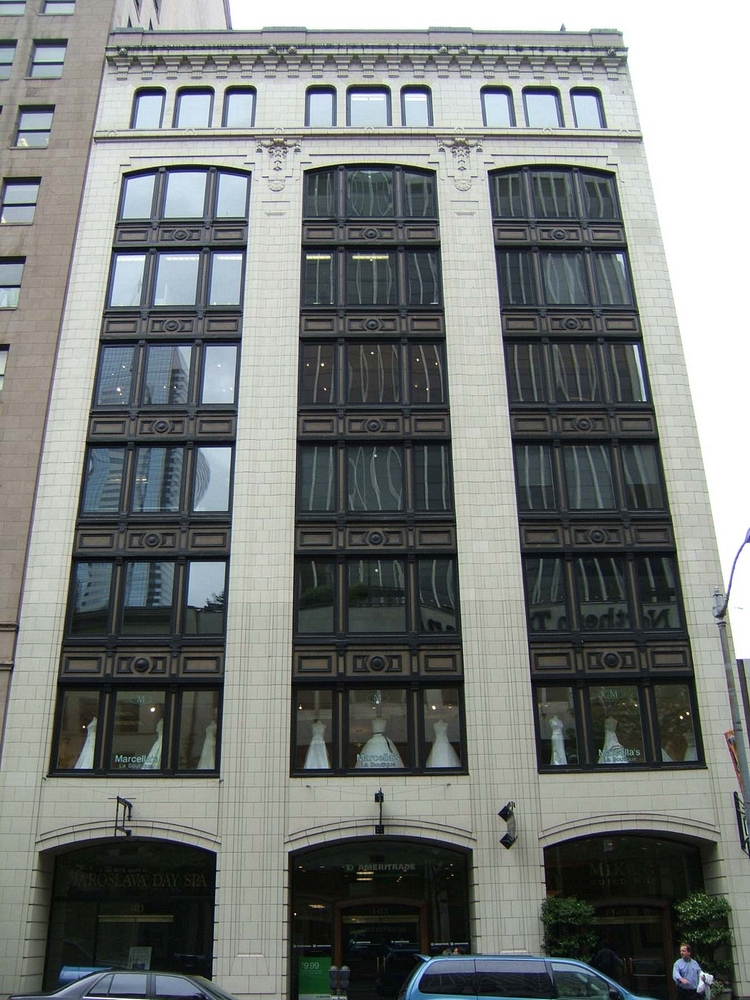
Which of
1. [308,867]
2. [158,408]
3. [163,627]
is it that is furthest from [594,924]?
[158,408]

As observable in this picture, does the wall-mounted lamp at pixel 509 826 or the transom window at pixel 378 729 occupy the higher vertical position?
the transom window at pixel 378 729

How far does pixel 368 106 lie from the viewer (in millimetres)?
33531

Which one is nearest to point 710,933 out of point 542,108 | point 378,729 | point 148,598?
point 378,729

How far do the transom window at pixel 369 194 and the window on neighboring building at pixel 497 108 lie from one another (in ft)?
11.9

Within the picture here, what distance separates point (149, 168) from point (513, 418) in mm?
16293

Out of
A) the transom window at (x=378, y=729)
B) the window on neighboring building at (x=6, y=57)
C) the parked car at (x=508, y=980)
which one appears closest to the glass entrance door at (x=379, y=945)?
the transom window at (x=378, y=729)

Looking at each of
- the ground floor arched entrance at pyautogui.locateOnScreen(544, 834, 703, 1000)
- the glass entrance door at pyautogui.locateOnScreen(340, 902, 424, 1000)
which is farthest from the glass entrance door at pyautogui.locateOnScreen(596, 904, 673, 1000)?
the glass entrance door at pyautogui.locateOnScreen(340, 902, 424, 1000)

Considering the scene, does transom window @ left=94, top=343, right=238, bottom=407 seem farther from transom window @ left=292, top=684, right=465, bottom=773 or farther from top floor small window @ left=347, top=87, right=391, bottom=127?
top floor small window @ left=347, top=87, right=391, bottom=127

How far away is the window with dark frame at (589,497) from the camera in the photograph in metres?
24.8

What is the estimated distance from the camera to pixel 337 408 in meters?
28.1

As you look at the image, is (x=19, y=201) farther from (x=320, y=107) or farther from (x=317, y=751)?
(x=317, y=751)

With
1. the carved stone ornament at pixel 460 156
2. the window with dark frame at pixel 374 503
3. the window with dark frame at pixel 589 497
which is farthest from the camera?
the carved stone ornament at pixel 460 156

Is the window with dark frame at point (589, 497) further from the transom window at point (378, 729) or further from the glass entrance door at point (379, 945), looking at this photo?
the glass entrance door at point (379, 945)

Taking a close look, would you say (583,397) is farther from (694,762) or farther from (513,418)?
(694,762)
